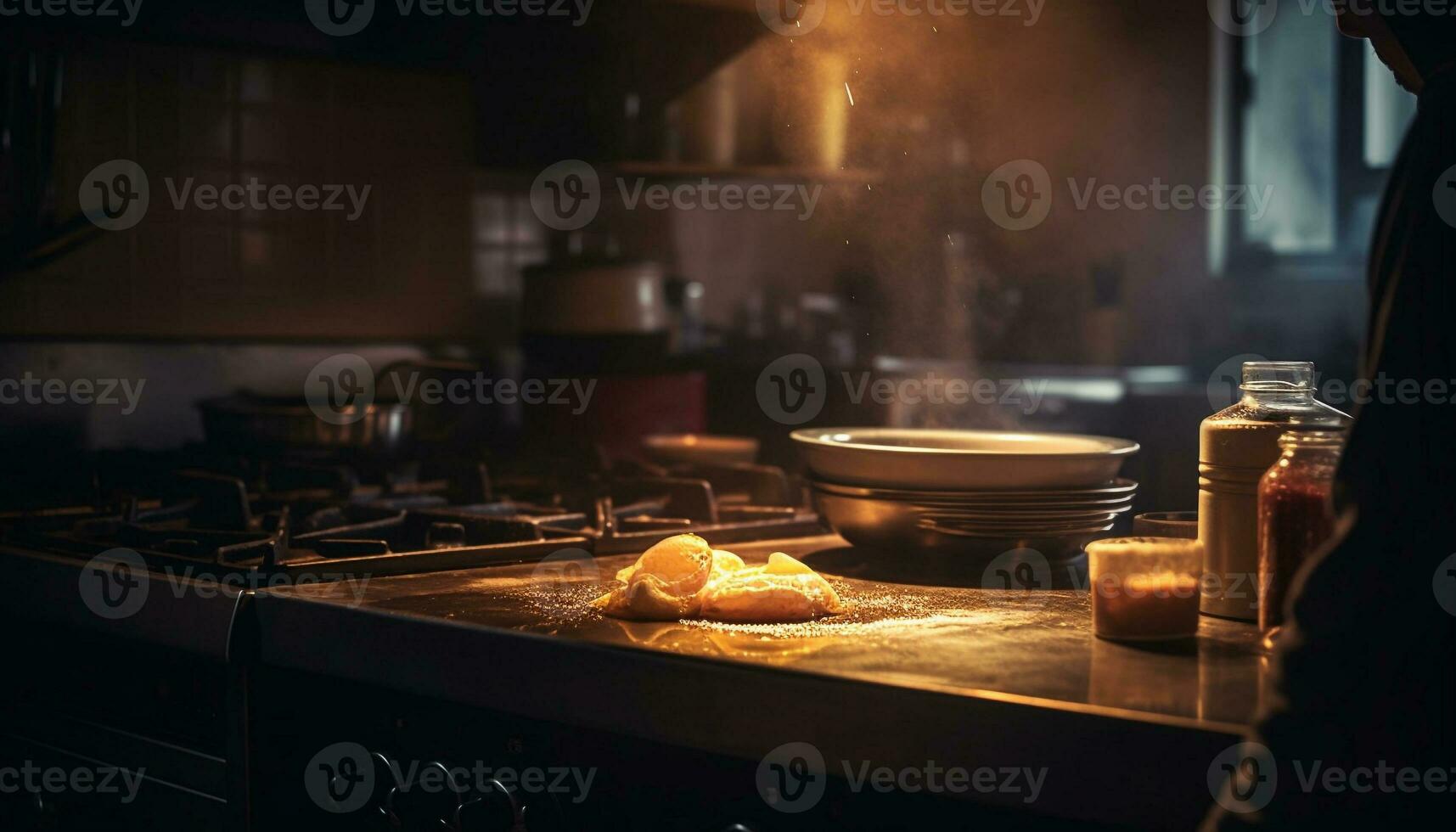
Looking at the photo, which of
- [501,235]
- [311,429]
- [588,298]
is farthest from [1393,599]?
[501,235]

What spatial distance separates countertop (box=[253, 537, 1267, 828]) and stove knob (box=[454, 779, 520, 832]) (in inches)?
2.9

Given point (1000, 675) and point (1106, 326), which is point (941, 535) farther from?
point (1106, 326)

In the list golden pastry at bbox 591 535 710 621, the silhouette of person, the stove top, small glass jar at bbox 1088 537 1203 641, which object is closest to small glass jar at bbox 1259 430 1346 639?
small glass jar at bbox 1088 537 1203 641

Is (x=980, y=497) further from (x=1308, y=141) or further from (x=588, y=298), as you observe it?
(x=1308, y=141)

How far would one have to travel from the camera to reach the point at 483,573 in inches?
47.8

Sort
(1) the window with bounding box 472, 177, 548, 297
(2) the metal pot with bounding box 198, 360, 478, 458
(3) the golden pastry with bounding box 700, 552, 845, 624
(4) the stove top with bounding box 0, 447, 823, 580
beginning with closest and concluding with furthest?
(3) the golden pastry with bounding box 700, 552, 845, 624 < (4) the stove top with bounding box 0, 447, 823, 580 < (2) the metal pot with bounding box 198, 360, 478, 458 < (1) the window with bounding box 472, 177, 548, 297

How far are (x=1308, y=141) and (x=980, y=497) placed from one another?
3.84 m

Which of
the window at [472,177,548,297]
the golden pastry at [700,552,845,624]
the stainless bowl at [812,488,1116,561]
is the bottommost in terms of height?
the golden pastry at [700,552,845,624]

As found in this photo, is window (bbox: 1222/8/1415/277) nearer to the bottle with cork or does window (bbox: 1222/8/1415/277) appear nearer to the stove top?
the stove top

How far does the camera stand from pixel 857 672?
2.54 ft

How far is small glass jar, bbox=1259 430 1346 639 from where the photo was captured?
85cm

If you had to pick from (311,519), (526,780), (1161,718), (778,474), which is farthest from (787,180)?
(1161,718)

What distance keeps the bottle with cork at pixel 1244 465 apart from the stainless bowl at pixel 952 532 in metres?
0.19

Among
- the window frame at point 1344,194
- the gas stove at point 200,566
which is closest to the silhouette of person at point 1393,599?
the gas stove at point 200,566
